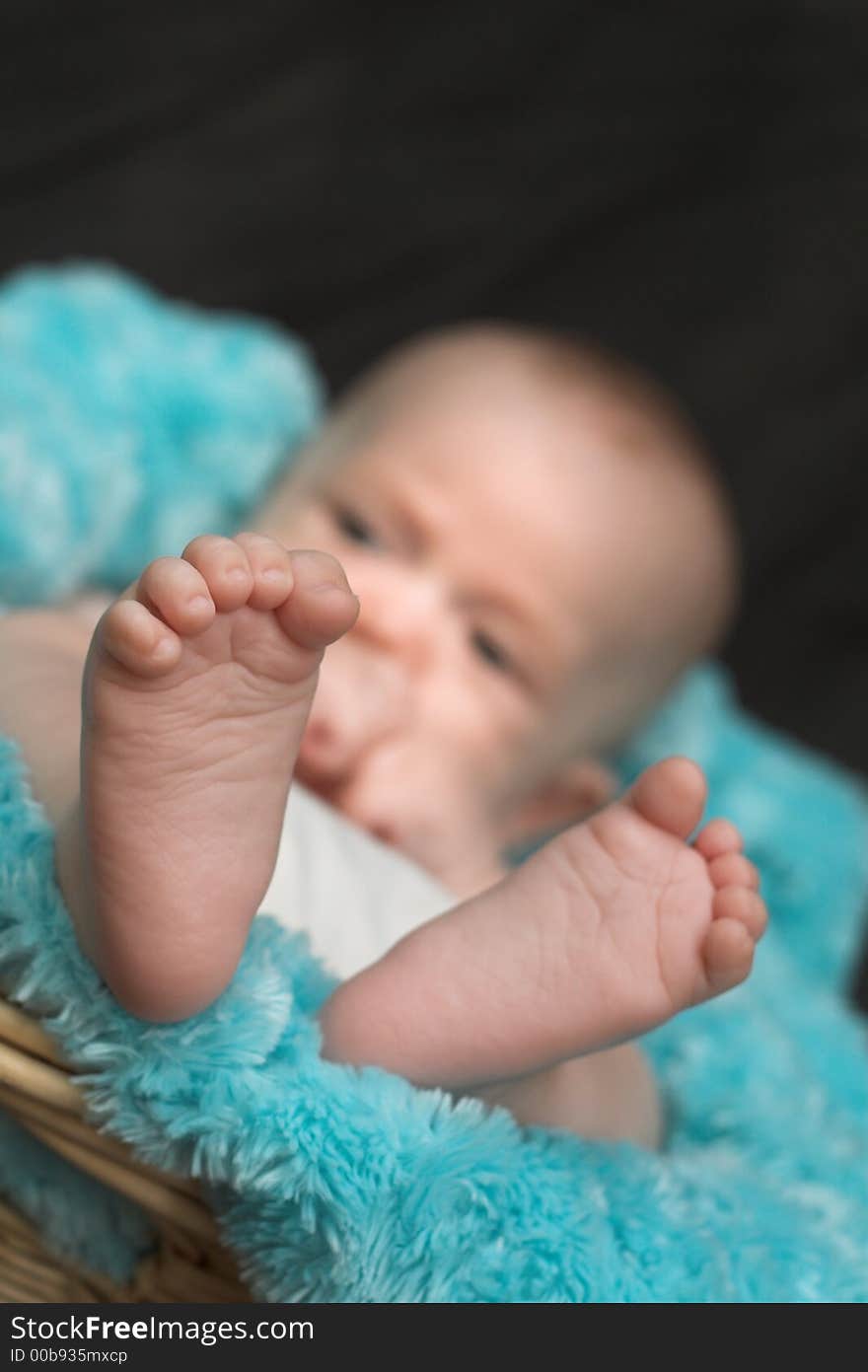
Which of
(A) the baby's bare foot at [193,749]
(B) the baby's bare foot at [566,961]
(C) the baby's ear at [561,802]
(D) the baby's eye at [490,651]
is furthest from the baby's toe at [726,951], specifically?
(C) the baby's ear at [561,802]

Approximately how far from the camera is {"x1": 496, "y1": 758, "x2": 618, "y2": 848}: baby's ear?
1455 mm

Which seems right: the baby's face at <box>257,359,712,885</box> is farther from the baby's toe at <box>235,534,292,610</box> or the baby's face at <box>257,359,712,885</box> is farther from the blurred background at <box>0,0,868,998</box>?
the blurred background at <box>0,0,868,998</box>

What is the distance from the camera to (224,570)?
2.19 feet

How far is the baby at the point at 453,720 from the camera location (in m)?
0.70

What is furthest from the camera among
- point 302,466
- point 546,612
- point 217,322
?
point 217,322

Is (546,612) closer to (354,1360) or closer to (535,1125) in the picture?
(535,1125)

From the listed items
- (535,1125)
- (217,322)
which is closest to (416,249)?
(217,322)

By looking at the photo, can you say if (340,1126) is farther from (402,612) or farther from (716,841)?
(402,612)

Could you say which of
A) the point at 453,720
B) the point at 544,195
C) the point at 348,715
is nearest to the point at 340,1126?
the point at 348,715

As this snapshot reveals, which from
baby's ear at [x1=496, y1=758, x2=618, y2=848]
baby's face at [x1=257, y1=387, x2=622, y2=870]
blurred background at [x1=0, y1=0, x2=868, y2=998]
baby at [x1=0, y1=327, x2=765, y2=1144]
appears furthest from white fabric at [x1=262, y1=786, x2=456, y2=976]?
blurred background at [x1=0, y1=0, x2=868, y2=998]

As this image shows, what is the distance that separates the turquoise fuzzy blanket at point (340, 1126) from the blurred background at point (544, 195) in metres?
0.69

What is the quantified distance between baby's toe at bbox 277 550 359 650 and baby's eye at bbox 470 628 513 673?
2.04 ft

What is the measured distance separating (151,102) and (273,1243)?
5.60 ft

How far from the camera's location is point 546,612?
1.33 meters
